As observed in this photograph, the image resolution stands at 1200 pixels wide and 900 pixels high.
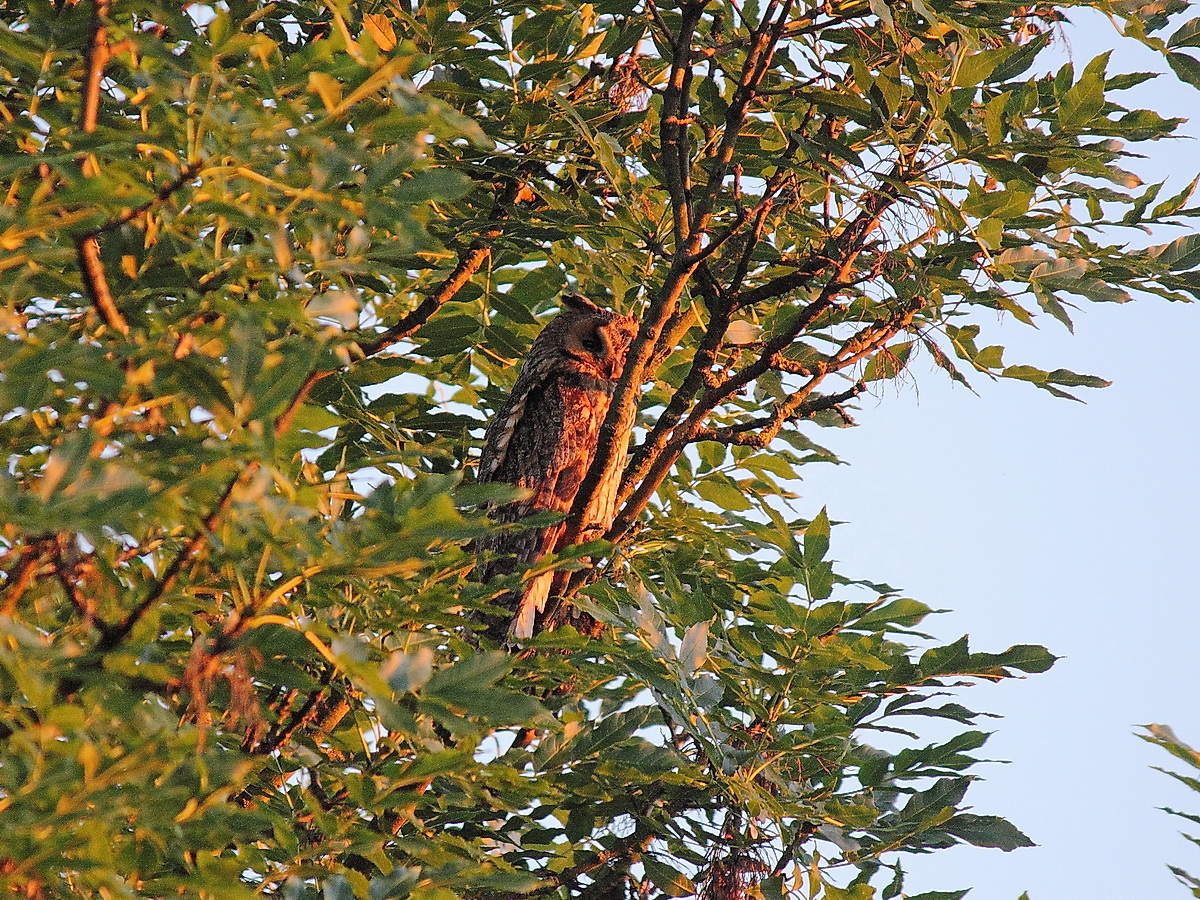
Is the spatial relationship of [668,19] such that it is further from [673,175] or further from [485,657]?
[485,657]

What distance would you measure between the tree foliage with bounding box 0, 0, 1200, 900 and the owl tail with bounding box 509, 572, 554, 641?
24cm

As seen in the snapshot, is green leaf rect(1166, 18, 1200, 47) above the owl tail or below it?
above

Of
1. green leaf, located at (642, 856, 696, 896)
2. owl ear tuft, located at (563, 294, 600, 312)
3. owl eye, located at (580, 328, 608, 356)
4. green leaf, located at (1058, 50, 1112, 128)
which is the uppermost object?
green leaf, located at (1058, 50, 1112, 128)

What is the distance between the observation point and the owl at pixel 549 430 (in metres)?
3.52

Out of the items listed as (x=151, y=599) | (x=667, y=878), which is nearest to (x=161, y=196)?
(x=151, y=599)

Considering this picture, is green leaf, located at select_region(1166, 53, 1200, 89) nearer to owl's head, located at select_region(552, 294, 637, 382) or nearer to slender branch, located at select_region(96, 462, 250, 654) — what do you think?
slender branch, located at select_region(96, 462, 250, 654)

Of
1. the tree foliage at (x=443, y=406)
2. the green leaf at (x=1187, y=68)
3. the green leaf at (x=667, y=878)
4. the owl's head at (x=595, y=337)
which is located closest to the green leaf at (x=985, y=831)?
the tree foliage at (x=443, y=406)

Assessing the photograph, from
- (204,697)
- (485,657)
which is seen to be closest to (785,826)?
(485,657)

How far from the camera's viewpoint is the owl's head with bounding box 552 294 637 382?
4.13 m

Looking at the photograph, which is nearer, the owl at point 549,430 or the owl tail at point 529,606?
the owl tail at point 529,606

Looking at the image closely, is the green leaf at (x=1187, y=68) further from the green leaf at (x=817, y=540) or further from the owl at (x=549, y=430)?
the owl at (x=549, y=430)

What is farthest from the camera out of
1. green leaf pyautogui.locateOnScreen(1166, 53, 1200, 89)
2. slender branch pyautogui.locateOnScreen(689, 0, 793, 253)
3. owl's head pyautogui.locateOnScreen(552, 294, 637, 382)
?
owl's head pyautogui.locateOnScreen(552, 294, 637, 382)

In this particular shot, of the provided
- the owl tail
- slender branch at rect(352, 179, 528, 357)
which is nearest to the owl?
the owl tail

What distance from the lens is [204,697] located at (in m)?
1.38
